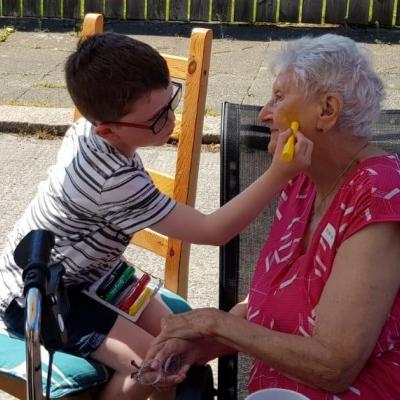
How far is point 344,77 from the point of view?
206 centimetres

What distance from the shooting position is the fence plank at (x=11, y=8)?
9.95 meters

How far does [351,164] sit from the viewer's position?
7.00 ft

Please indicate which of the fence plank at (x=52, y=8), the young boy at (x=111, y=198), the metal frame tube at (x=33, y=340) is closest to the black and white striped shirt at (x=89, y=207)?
the young boy at (x=111, y=198)

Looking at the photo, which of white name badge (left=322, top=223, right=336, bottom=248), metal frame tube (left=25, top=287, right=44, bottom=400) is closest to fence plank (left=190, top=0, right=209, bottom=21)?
white name badge (left=322, top=223, right=336, bottom=248)

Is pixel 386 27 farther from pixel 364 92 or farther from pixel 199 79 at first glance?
pixel 364 92

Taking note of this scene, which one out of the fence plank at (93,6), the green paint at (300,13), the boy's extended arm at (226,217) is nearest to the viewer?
the boy's extended arm at (226,217)

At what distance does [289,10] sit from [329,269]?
7929 millimetres

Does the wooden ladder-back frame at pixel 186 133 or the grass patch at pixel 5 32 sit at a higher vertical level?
the wooden ladder-back frame at pixel 186 133

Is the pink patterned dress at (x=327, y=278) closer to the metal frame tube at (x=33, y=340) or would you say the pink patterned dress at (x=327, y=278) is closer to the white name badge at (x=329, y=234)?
the white name badge at (x=329, y=234)

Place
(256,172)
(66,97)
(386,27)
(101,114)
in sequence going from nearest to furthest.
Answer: (101,114), (256,172), (66,97), (386,27)

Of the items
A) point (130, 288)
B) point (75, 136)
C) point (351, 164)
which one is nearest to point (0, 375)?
point (130, 288)

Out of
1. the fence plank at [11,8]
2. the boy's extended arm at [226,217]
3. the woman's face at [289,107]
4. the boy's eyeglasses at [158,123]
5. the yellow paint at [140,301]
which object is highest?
the woman's face at [289,107]

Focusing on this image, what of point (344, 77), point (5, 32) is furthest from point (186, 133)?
point (5, 32)

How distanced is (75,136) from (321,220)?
754 mm
